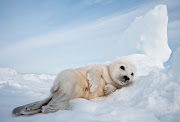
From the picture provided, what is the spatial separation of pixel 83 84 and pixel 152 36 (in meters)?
9.66

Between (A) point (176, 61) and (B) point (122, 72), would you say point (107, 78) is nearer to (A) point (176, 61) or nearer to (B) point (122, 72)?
(B) point (122, 72)

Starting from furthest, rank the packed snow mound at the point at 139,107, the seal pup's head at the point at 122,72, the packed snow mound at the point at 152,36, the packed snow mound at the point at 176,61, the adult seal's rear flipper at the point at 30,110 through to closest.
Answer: the packed snow mound at the point at 152,36
the seal pup's head at the point at 122,72
the packed snow mound at the point at 176,61
the adult seal's rear flipper at the point at 30,110
the packed snow mound at the point at 139,107

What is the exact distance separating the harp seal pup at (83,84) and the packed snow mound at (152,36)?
8.27 m

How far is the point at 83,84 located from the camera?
2803mm

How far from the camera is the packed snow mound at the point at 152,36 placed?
1118cm

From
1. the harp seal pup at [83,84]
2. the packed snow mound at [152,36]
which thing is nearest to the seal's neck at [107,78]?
the harp seal pup at [83,84]

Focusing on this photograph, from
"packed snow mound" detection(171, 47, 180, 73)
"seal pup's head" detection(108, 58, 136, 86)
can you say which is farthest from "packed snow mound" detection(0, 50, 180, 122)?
"seal pup's head" detection(108, 58, 136, 86)

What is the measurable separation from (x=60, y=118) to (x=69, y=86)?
30.3 inches

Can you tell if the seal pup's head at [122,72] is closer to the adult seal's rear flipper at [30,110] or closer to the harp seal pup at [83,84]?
the harp seal pup at [83,84]

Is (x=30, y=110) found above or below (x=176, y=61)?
below

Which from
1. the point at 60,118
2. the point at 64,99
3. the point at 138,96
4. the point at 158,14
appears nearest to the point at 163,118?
the point at 138,96

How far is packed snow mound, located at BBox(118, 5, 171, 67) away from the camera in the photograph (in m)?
11.2

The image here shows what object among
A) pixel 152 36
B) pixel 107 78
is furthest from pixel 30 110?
pixel 152 36

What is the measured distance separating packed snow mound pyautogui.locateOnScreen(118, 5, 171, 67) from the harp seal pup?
8.27 m
